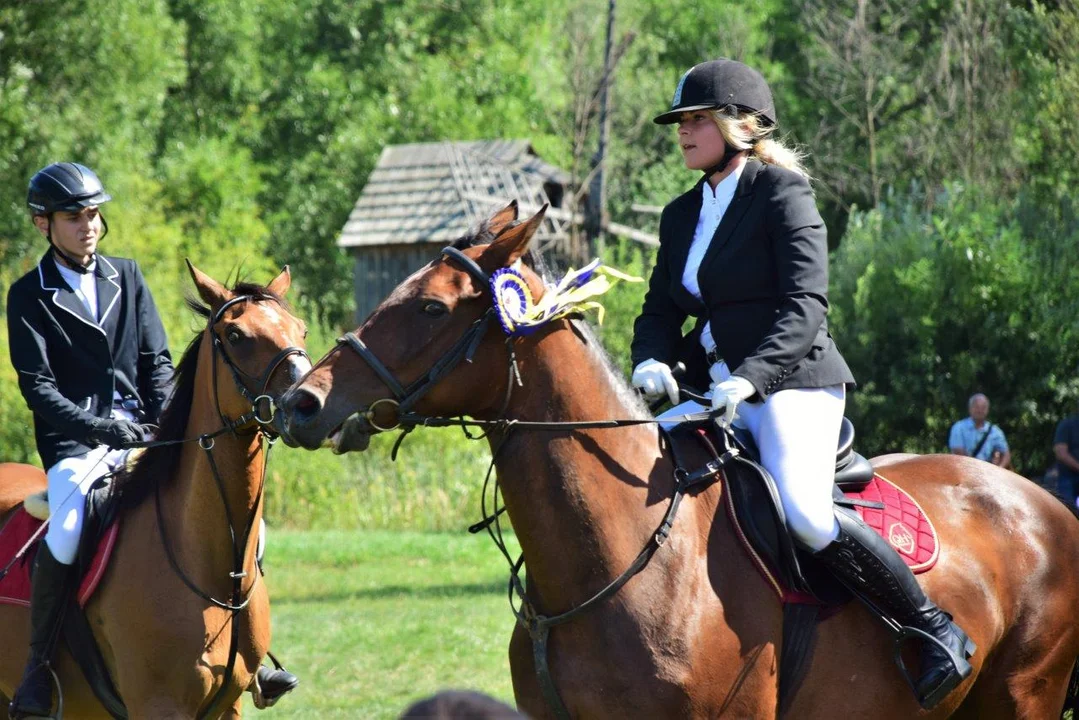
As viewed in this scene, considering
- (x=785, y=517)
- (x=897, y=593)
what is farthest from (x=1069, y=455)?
(x=785, y=517)

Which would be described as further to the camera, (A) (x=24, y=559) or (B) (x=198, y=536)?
(A) (x=24, y=559)

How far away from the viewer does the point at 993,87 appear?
2894 cm

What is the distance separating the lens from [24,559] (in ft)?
21.8

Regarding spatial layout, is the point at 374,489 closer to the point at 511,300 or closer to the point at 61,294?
the point at 61,294

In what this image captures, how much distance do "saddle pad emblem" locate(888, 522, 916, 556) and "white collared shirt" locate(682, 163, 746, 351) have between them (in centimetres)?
102

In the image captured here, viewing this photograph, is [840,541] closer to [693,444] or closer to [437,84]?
[693,444]

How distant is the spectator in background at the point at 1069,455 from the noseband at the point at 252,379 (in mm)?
10969

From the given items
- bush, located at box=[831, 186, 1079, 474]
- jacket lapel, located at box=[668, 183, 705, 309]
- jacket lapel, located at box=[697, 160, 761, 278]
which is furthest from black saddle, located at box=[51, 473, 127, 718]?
bush, located at box=[831, 186, 1079, 474]

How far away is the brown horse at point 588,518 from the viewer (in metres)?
4.49

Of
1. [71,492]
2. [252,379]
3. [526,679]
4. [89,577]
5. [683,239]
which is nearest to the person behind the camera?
[526,679]

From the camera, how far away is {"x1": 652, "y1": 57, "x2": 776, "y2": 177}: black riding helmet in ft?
16.6

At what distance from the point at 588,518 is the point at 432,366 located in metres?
0.79

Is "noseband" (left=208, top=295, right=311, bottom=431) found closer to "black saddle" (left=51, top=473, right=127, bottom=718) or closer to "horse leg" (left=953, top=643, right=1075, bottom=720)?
"black saddle" (left=51, top=473, right=127, bottom=718)

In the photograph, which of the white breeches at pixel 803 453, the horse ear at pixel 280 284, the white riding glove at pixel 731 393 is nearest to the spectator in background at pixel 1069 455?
the horse ear at pixel 280 284
